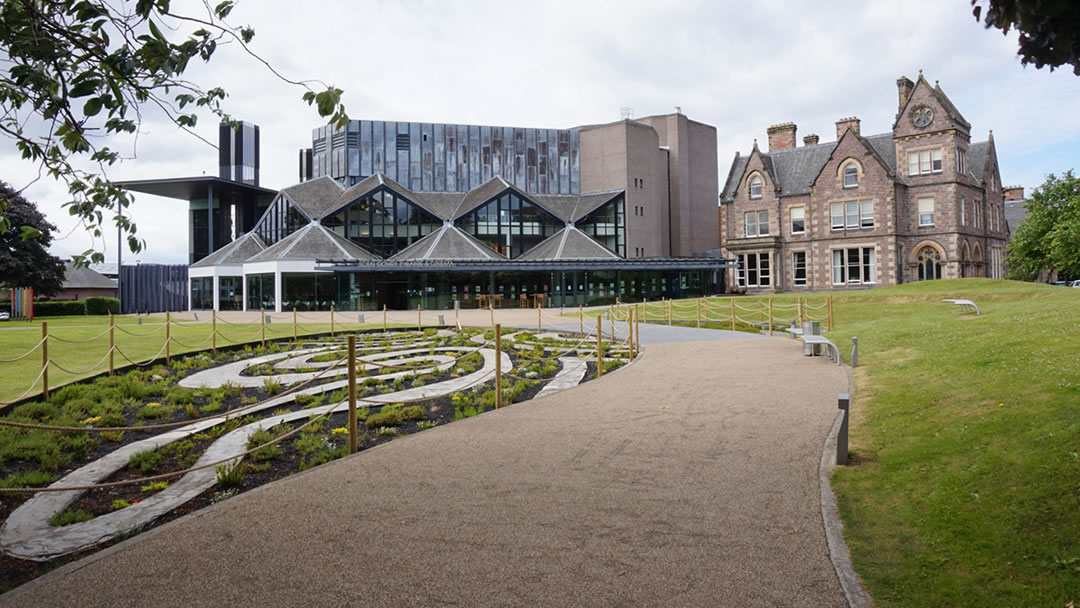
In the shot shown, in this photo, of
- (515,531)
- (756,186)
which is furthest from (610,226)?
(515,531)

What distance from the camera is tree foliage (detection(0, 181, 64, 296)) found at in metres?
49.7

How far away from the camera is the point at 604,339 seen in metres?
24.8

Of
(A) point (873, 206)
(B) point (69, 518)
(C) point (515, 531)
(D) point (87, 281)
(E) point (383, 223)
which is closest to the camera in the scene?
(C) point (515, 531)

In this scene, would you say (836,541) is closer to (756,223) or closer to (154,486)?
(154,486)

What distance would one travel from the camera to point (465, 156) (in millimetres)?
69062

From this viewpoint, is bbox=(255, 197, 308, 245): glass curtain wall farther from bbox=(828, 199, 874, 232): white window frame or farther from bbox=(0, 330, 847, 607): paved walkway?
bbox=(0, 330, 847, 607): paved walkway

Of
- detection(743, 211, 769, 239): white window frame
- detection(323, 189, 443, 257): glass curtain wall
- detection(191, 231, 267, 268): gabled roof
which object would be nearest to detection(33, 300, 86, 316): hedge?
detection(191, 231, 267, 268): gabled roof

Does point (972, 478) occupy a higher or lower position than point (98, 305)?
lower

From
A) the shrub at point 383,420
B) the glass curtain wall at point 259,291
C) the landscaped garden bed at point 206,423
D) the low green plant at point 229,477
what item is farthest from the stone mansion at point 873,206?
the low green plant at point 229,477

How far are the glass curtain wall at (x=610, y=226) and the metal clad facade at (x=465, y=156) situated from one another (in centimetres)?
650

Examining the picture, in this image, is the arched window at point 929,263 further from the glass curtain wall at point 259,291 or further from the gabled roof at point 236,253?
the gabled roof at point 236,253

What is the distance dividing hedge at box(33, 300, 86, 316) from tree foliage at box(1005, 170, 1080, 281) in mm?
69736

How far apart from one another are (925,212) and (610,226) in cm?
2565

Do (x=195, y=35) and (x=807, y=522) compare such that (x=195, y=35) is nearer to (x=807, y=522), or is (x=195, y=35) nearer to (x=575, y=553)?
(x=575, y=553)
